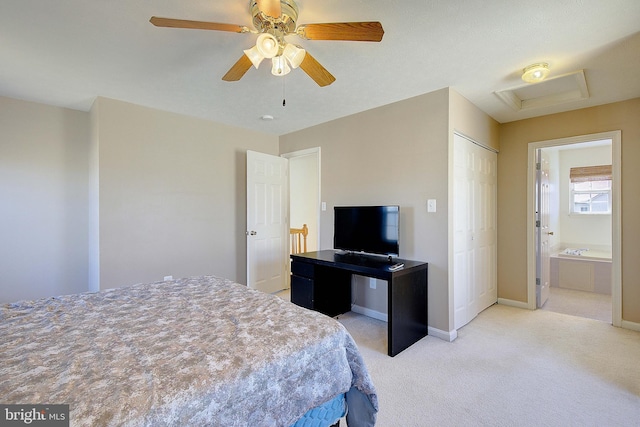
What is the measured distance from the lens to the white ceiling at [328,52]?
5.66ft

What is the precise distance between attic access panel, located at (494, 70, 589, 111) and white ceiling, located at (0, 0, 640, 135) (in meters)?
0.09

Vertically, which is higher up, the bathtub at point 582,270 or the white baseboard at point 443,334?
the bathtub at point 582,270

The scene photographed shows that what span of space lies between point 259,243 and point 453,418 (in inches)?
117

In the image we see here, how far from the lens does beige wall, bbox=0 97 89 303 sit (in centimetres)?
304

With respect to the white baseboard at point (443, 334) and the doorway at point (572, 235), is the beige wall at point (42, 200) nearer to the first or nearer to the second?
the white baseboard at point (443, 334)

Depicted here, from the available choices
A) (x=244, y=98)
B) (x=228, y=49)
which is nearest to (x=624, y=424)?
(x=228, y=49)

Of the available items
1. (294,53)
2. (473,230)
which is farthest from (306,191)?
(294,53)

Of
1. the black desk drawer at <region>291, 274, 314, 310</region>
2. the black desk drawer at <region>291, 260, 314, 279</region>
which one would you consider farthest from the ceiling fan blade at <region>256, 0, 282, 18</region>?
the black desk drawer at <region>291, 274, 314, 310</region>

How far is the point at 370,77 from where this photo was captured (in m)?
2.57

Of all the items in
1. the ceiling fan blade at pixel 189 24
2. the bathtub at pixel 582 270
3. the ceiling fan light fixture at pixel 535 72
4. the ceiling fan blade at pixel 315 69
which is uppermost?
the ceiling fan light fixture at pixel 535 72

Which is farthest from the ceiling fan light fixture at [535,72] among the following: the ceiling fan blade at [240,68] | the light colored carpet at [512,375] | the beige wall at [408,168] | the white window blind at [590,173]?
the white window blind at [590,173]

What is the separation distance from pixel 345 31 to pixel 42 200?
3673 millimetres

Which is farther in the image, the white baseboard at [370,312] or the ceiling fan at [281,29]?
the white baseboard at [370,312]

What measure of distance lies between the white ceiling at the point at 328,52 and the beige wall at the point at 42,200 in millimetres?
263
